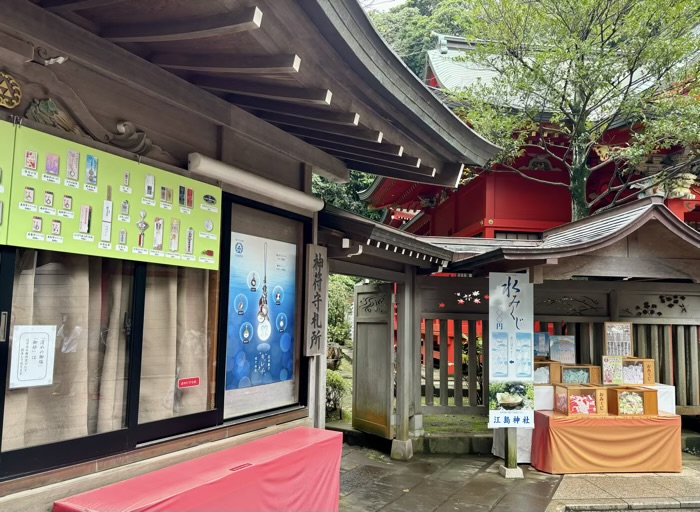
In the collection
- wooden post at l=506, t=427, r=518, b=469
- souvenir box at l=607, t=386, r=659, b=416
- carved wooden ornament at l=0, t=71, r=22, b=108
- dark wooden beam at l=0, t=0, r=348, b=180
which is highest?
dark wooden beam at l=0, t=0, r=348, b=180

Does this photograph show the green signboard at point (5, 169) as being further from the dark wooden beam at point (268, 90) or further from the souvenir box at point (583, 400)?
the souvenir box at point (583, 400)

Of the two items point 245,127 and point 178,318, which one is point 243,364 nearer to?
point 178,318

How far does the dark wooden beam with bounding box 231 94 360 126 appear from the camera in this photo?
4082 mm

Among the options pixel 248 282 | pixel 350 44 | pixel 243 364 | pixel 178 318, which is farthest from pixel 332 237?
pixel 350 44

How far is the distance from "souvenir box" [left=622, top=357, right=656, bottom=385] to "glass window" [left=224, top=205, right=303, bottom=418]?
18.8 ft

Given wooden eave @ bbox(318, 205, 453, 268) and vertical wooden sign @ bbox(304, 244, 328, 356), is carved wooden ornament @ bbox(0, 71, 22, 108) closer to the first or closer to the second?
vertical wooden sign @ bbox(304, 244, 328, 356)

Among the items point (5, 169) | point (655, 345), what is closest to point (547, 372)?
point (655, 345)

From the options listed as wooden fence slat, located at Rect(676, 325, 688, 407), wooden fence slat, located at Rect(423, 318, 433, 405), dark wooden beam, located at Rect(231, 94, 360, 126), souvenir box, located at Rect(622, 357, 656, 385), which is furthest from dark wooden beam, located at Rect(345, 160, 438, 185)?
wooden fence slat, located at Rect(676, 325, 688, 407)

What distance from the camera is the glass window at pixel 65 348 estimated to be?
2873 millimetres

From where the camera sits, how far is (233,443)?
4289mm

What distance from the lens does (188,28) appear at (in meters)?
2.80

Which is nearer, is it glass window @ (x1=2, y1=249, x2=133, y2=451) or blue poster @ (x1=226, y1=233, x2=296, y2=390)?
glass window @ (x1=2, y1=249, x2=133, y2=451)

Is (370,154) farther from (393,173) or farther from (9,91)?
(9,91)

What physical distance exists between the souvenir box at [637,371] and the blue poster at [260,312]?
5811 mm
